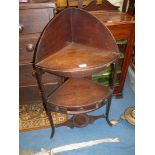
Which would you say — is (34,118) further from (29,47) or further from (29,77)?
(29,47)

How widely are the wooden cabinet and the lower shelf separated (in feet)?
0.61

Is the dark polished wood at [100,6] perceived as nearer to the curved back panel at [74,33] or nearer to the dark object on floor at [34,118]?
the curved back panel at [74,33]

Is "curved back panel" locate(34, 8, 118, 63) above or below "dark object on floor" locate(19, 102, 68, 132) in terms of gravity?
above

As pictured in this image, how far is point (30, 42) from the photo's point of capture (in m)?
1.81

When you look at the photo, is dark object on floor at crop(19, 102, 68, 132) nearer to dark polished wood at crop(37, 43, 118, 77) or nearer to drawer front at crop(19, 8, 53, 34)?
dark polished wood at crop(37, 43, 118, 77)

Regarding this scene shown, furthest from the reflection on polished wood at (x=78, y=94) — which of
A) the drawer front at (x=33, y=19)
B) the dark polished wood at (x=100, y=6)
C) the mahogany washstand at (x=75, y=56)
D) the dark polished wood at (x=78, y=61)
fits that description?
the dark polished wood at (x=100, y=6)

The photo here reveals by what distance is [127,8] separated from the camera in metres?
2.31

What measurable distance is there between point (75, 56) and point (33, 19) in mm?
418

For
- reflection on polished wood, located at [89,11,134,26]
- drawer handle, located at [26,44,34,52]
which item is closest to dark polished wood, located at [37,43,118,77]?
drawer handle, located at [26,44,34,52]

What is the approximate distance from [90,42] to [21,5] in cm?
58

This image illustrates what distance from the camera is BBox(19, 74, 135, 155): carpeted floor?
1.88m

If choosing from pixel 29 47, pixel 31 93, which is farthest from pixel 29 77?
pixel 29 47
